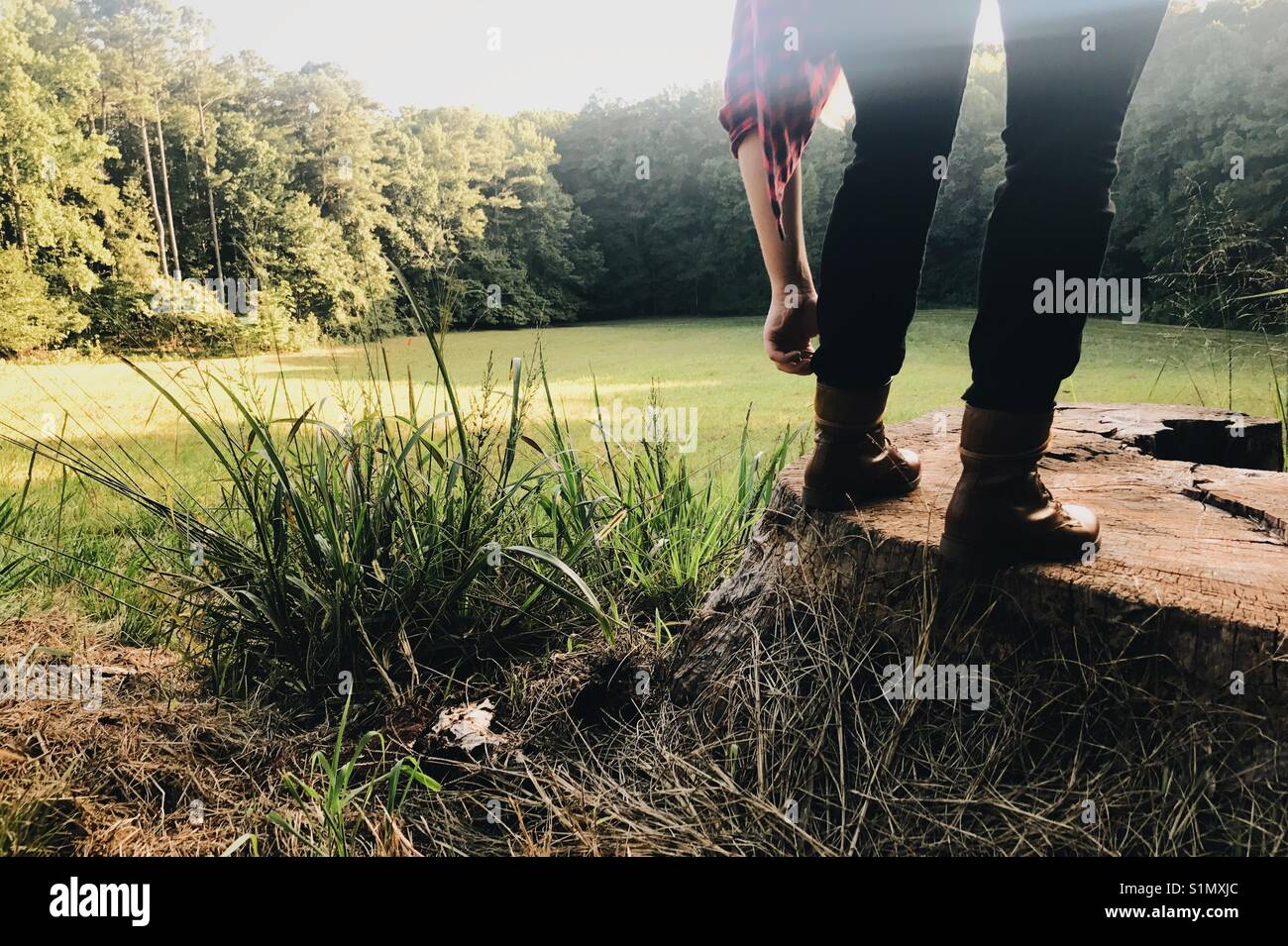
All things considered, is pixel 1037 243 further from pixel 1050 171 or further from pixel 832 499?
pixel 832 499

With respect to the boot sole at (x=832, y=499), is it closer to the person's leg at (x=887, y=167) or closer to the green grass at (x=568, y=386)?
the person's leg at (x=887, y=167)

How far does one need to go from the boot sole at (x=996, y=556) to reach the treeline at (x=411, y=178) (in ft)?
15.9

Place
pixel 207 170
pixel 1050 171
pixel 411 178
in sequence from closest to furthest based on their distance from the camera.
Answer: pixel 1050 171 < pixel 411 178 < pixel 207 170

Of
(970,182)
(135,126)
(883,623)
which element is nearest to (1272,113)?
(970,182)

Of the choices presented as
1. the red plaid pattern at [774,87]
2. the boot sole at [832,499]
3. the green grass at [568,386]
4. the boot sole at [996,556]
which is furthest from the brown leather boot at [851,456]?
the green grass at [568,386]

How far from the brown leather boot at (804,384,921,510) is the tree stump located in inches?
1.3

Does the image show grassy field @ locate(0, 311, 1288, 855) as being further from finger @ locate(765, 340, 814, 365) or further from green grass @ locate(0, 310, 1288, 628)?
finger @ locate(765, 340, 814, 365)

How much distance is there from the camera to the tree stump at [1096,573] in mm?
1061

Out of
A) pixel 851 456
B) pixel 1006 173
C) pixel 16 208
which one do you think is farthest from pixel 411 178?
pixel 1006 173

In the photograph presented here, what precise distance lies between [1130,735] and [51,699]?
1.77m

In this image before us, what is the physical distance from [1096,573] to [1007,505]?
0.15 m

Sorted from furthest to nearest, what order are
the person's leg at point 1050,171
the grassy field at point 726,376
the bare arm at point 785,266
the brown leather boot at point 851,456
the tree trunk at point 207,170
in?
1. the tree trunk at point 207,170
2. the grassy field at point 726,376
3. the bare arm at point 785,266
4. the brown leather boot at point 851,456
5. the person's leg at point 1050,171

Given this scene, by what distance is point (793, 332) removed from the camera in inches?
59.8

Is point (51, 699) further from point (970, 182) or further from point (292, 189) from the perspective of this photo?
point (970, 182)
